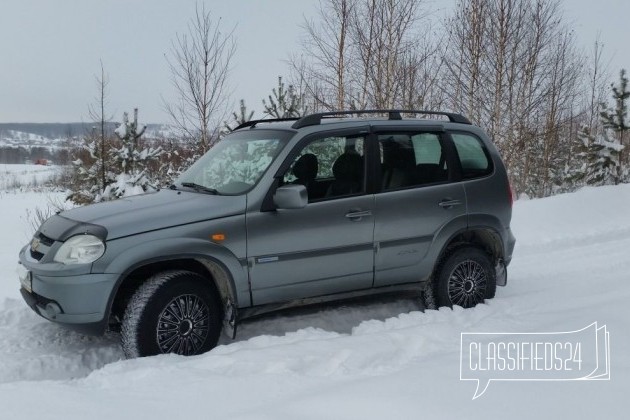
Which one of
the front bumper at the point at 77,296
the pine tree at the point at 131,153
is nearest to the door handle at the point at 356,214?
the front bumper at the point at 77,296

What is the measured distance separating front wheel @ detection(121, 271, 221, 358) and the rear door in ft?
4.93

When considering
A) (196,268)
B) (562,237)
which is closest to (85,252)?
(196,268)

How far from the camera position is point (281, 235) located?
13.9 feet

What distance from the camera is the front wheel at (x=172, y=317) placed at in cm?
380

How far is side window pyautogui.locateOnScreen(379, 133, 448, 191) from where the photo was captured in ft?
15.7

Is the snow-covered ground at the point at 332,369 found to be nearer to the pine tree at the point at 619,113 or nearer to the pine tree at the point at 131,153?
the pine tree at the point at 131,153

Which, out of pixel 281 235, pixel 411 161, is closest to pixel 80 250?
pixel 281 235

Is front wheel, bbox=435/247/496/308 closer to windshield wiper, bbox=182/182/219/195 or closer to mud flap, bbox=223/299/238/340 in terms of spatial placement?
mud flap, bbox=223/299/238/340

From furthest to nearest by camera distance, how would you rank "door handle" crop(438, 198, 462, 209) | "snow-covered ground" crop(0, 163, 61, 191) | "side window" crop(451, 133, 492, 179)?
"snow-covered ground" crop(0, 163, 61, 191) < "side window" crop(451, 133, 492, 179) < "door handle" crop(438, 198, 462, 209)

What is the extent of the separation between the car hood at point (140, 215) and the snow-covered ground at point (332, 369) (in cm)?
93

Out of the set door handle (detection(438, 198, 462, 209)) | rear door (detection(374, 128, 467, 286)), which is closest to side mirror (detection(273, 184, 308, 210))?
rear door (detection(374, 128, 467, 286))

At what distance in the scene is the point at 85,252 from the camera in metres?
3.78

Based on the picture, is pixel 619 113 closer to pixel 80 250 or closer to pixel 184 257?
pixel 184 257

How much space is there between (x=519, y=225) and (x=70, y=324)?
25.9ft
